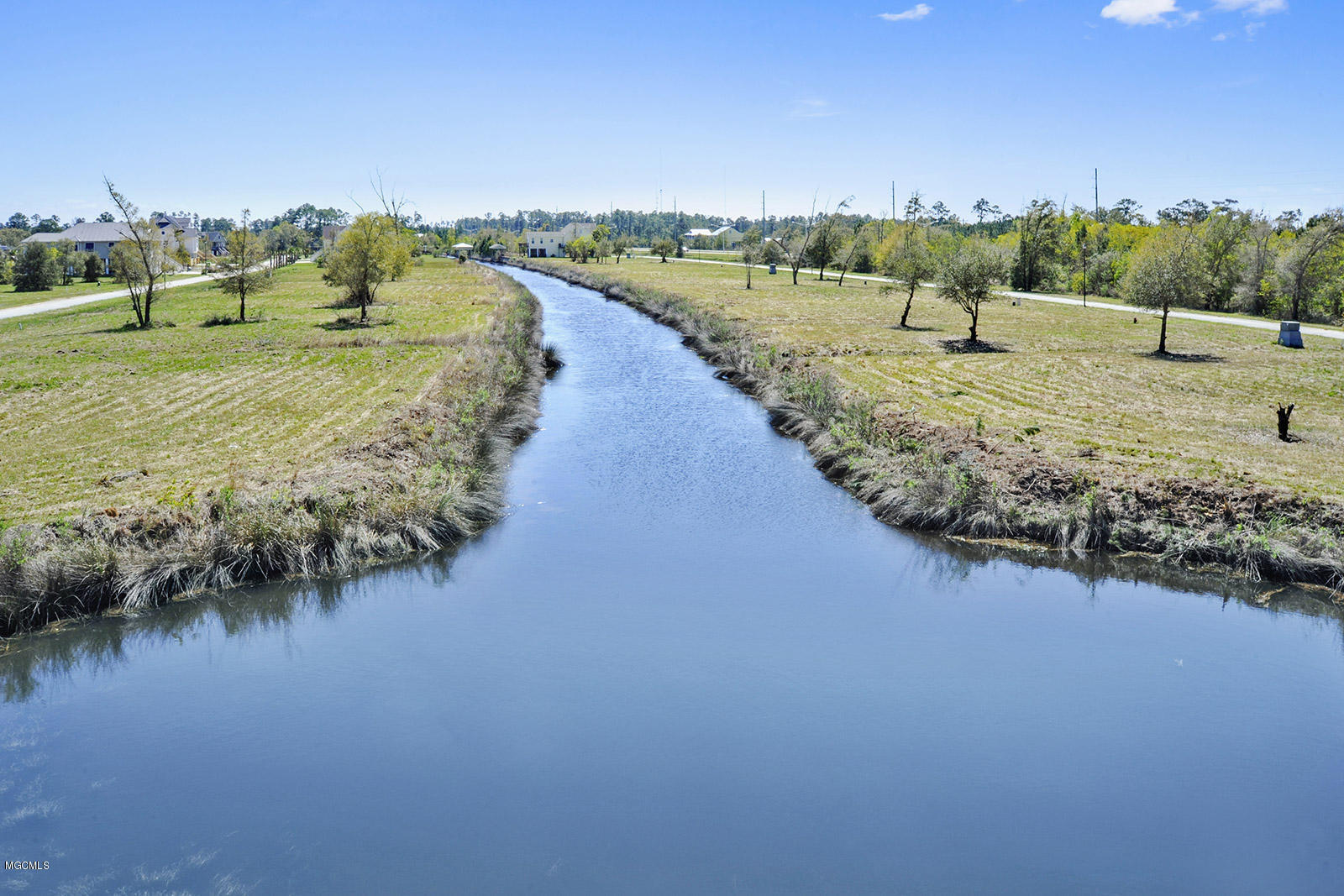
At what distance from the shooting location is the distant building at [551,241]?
163 metres

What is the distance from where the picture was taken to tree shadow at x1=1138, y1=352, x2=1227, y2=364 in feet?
101

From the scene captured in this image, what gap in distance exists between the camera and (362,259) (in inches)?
1750

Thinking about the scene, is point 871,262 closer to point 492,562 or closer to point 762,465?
point 762,465

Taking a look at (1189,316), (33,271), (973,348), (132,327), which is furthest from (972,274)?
(33,271)

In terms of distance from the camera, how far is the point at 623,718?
11.2 metres

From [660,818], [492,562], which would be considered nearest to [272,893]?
[660,818]

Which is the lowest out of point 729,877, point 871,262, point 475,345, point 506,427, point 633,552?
point 729,877

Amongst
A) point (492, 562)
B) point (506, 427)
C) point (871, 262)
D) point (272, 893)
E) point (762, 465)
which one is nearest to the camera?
point (272, 893)

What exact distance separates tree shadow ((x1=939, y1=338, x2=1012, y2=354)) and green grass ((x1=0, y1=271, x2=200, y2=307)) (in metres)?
53.6

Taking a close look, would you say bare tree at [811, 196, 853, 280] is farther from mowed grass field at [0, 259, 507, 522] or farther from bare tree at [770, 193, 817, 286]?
mowed grass field at [0, 259, 507, 522]

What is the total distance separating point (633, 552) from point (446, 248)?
16672 cm

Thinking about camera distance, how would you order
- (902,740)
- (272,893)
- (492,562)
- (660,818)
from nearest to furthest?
(272,893) < (660,818) < (902,740) < (492,562)

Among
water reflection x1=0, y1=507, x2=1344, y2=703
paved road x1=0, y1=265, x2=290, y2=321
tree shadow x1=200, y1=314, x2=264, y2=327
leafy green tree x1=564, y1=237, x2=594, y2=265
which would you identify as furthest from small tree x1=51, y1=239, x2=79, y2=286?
water reflection x1=0, y1=507, x2=1344, y2=703

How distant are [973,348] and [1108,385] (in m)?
8.93
